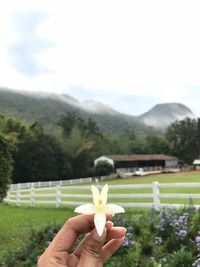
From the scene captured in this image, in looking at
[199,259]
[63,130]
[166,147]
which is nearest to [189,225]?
[199,259]

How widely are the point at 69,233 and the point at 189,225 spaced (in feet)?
23.5

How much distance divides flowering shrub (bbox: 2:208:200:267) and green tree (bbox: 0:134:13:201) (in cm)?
383

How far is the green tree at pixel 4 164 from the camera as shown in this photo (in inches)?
482

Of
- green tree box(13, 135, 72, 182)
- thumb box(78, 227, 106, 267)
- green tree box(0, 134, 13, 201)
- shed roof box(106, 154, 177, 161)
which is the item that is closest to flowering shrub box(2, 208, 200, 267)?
green tree box(0, 134, 13, 201)

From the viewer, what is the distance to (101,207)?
117 cm

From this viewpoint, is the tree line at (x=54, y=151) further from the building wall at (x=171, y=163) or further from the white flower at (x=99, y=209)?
the white flower at (x=99, y=209)

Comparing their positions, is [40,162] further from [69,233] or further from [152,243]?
[69,233]

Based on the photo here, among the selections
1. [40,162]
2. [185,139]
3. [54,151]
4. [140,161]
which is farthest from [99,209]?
[185,139]

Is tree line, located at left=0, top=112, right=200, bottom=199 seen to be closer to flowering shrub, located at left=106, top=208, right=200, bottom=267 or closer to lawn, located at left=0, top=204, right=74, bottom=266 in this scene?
lawn, located at left=0, top=204, right=74, bottom=266

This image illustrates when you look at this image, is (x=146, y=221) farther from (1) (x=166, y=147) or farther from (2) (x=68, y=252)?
(1) (x=166, y=147)

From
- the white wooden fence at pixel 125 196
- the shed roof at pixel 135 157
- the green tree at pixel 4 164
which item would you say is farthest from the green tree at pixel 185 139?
the green tree at pixel 4 164

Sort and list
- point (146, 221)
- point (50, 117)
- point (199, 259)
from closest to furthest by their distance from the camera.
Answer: point (199, 259), point (146, 221), point (50, 117)

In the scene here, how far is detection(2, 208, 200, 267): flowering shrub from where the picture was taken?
21.8 ft

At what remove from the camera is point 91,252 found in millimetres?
1222
